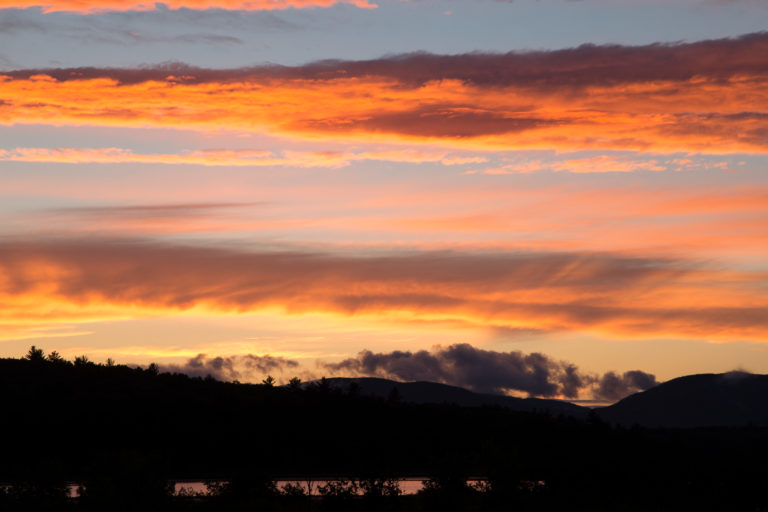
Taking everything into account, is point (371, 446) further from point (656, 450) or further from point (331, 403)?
point (656, 450)

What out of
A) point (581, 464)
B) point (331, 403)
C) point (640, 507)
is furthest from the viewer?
point (331, 403)

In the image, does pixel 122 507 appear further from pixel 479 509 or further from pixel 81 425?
pixel 81 425

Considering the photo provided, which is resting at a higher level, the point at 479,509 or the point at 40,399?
the point at 40,399

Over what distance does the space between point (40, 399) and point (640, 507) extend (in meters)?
119

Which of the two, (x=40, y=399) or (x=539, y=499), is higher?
(x=40, y=399)

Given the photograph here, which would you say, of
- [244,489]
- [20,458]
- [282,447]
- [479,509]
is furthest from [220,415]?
[479,509]

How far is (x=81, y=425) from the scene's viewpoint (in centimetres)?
16012

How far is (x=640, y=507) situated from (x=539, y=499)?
1417cm

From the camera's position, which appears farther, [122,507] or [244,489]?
[244,489]

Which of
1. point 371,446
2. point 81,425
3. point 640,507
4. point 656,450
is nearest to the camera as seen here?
point 640,507

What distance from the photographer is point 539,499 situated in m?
70.3

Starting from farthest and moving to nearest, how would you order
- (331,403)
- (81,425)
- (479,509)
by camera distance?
(331,403) < (81,425) < (479,509)

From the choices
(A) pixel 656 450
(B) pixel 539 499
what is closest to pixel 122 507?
(B) pixel 539 499

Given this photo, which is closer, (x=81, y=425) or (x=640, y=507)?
(x=640, y=507)
